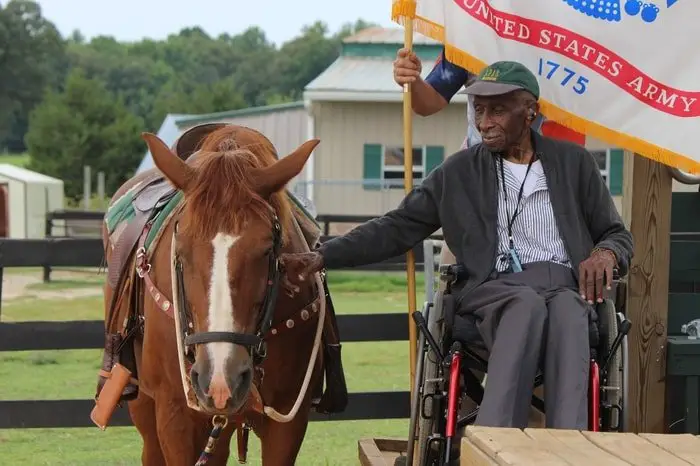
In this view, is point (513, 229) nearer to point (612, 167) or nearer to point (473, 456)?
point (473, 456)

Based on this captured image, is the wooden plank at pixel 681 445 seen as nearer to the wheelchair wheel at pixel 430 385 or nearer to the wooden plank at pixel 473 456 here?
the wooden plank at pixel 473 456

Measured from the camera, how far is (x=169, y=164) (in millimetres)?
3408

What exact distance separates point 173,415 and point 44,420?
7.24 ft

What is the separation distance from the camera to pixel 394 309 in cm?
1375

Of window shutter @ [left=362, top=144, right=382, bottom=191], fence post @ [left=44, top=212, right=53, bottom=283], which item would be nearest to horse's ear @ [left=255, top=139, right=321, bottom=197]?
fence post @ [left=44, top=212, right=53, bottom=283]

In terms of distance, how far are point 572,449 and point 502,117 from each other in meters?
1.57

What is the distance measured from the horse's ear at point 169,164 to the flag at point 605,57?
148 cm

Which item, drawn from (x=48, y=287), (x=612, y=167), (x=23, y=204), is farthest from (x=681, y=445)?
(x=23, y=204)

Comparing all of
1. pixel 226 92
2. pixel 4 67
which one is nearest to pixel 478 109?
pixel 226 92

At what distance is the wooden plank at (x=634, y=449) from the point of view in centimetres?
256

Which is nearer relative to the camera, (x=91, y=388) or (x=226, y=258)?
(x=226, y=258)

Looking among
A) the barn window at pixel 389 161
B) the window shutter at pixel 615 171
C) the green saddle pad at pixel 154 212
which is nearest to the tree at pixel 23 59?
the barn window at pixel 389 161

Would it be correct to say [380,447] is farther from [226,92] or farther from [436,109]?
[226,92]

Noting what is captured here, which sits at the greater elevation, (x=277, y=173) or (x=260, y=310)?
(x=277, y=173)
